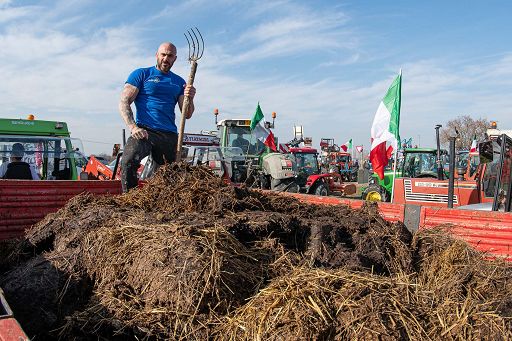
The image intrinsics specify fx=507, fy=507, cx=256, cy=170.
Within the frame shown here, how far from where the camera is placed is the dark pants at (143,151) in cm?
456

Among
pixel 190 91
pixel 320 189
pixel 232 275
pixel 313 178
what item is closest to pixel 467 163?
pixel 320 189

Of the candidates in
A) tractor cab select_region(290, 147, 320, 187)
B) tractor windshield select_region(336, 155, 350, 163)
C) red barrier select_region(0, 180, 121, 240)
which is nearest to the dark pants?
red barrier select_region(0, 180, 121, 240)

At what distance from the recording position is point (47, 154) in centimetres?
927

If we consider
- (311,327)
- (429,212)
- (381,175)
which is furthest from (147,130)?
(381,175)

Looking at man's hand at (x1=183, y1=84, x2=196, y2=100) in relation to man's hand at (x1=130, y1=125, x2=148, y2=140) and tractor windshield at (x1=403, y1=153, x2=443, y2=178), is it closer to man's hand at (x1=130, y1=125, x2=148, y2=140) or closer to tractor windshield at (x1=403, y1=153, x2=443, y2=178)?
man's hand at (x1=130, y1=125, x2=148, y2=140)

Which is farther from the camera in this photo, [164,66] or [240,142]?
[240,142]

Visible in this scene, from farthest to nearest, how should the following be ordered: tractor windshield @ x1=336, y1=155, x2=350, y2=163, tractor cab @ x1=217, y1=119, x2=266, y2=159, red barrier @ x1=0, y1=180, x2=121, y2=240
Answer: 1. tractor windshield @ x1=336, y1=155, x2=350, y2=163
2. tractor cab @ x1=217, y1=119, x2=266, y2=159
3. red barrier @ x1=0, y1=180, x2=121, y2=240

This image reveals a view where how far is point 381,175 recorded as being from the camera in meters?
11.3

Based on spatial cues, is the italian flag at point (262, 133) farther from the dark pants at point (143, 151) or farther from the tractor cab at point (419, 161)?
the dark pants at point (143, 151)

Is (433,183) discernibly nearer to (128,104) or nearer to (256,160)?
(256,160)

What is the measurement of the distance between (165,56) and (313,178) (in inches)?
515

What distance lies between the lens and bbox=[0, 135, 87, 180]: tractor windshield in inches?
350

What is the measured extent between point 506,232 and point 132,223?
2616 mm

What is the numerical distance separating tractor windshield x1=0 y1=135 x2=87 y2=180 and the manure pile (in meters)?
5.78
